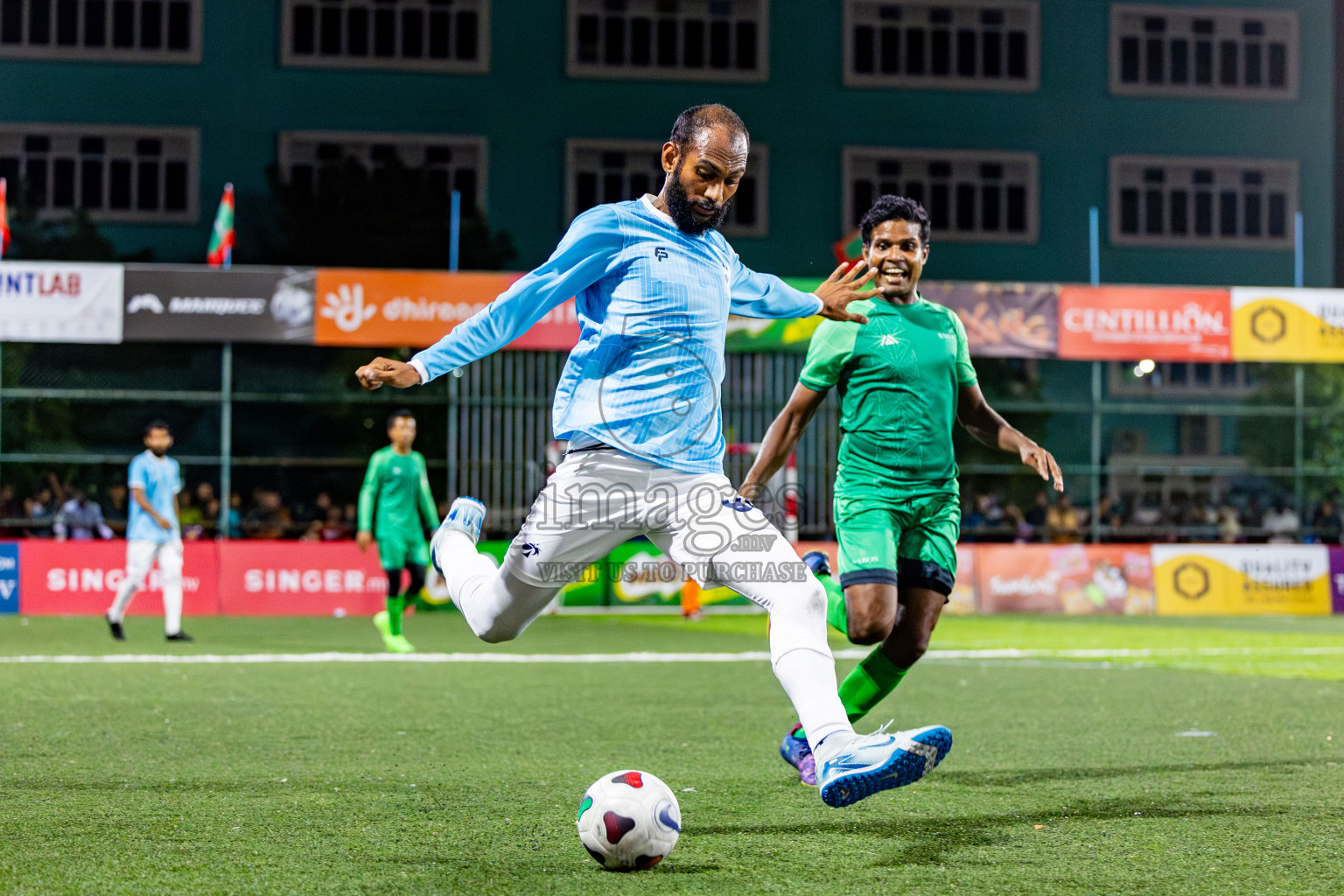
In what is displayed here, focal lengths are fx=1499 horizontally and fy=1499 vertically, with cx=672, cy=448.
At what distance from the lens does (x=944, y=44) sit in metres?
35.2

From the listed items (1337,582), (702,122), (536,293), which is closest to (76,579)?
(536,293)

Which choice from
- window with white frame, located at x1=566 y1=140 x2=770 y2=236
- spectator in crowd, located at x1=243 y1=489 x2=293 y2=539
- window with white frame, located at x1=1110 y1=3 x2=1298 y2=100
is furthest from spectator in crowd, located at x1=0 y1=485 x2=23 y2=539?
window with white frame, located at x1=1110 y1=3 x2=1298 y2=100

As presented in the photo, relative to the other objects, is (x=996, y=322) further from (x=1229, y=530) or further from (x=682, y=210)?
(x=682, y=210)

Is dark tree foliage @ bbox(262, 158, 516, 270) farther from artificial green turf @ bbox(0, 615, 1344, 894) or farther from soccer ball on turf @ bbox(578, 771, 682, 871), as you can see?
soccer ball on turf @ bbox(578, 771, 682, 871)

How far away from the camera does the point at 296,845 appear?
4.95 m

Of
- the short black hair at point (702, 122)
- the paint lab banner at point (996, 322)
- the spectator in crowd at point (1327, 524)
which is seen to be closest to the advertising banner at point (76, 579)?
the paint lab banner at point (996, 322)

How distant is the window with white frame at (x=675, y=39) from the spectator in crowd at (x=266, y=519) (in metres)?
13.4

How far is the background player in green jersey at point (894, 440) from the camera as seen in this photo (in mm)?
6391

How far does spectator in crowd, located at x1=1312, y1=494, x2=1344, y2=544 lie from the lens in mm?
23719

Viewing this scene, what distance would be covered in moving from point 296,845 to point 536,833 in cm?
81

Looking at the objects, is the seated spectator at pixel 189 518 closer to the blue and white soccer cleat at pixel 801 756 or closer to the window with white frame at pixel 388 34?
the window with white frame at pixel 388 34

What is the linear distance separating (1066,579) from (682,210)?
17.2 metres

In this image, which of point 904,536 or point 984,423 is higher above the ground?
point 984,423

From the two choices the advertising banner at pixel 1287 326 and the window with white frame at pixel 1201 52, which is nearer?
the advertising banner at pixel 1287 326
